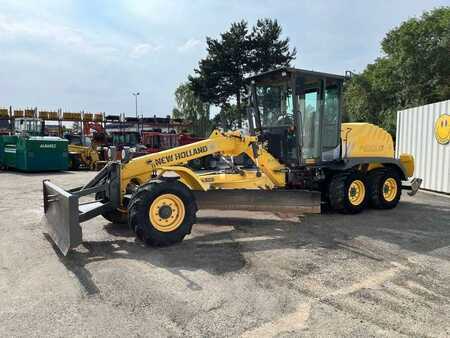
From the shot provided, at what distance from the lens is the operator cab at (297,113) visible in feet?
24.7

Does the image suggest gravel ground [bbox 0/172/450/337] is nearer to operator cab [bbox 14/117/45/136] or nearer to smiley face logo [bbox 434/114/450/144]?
smiley face logo [bbox 434/114/450/144]

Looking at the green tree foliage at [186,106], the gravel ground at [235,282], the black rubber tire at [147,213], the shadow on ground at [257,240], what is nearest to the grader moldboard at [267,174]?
the black rubber tire at [147,213]

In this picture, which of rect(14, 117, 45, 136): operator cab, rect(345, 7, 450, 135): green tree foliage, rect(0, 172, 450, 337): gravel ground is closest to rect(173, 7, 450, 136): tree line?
rect(345, 7, 450, 135): green tree foliage

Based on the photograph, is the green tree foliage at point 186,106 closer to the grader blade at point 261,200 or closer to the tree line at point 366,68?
the tree line at point 366,68

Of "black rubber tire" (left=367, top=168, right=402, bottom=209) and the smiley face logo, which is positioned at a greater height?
the smiley face logo

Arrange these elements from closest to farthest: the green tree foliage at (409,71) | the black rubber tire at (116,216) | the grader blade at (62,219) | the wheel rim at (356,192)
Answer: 1. the grader blade at (62,219)
2. the black rubber tire at (116,216)
3. the wheel rim at (356,192)
4. the green tree foliage at (409,71)

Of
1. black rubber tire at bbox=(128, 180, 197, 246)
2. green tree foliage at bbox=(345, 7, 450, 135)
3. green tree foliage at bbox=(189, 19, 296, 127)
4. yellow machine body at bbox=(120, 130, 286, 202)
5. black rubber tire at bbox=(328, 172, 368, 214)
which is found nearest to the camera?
black rubber tire at bbox=(128, 180, 197, 246)

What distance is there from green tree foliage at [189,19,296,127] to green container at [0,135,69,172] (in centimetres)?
1668

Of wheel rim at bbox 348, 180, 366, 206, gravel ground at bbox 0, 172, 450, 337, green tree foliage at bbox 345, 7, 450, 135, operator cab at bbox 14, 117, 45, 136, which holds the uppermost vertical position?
green tree foliage at bbox 345, 7, 450, 135

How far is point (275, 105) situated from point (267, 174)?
55.5 inches

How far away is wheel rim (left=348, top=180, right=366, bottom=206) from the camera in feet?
27.5

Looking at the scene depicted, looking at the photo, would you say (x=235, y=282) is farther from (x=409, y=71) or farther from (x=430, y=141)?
(x=409, y=71)

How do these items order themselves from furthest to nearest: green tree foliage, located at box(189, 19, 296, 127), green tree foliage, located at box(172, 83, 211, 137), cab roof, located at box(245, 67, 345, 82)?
green tree foliage, located at box(172, 83, 211, 137) → green tree foliage, located at box(189, 19, 296, 127) → cab roof, located at box(245, 67, 345, 82)

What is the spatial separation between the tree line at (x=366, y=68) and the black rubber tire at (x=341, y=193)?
2270 cm
